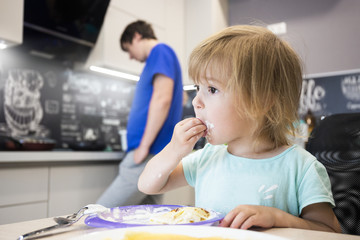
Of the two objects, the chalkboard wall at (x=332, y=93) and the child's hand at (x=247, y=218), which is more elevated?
the chalkboard wall at (x=332, y=93)

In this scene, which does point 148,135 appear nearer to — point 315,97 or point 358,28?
point 315,97

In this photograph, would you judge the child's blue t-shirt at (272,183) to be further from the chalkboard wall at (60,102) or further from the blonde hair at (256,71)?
the chalkboard wall at (60,102)

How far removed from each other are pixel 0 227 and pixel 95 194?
148 centimetres

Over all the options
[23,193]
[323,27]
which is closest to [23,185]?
[23,193]

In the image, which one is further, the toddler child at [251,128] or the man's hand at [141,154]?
the man's hand at [141,154]

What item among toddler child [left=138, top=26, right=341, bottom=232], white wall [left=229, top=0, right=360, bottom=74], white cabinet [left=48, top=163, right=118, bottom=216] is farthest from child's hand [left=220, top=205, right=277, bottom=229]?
white wall [left=229, top=0, right=360, bottom=74]

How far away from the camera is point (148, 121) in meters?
1.53

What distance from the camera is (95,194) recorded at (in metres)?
1.90

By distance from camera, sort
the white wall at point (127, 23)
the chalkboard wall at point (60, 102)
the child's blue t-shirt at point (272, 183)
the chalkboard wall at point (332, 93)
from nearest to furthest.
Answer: the child's blue t-shirt at point (272, 183)
the chalkboard wall at point (60, 102)
the white wall at point (127, 23)
the chalkboard wall at point (332, 93)

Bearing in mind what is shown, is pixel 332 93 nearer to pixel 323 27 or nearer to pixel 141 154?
pixel 323 27

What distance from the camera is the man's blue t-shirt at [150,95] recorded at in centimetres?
151

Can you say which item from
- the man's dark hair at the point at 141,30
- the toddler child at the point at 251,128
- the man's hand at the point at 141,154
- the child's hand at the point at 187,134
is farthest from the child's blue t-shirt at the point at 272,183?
the man's dark hair at the point at 141,30

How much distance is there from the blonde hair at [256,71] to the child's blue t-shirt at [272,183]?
Result: 0.08 m

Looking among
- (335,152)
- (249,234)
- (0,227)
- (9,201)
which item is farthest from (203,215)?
(9,201)
